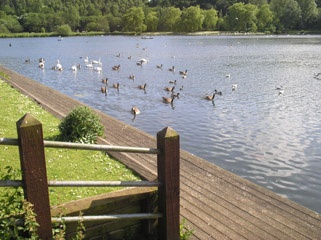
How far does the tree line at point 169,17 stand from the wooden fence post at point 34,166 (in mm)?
121932

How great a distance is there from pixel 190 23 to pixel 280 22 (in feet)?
97.7

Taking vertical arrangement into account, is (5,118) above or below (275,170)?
above

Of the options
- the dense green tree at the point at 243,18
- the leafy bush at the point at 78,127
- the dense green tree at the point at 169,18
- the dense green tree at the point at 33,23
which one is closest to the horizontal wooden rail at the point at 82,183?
the leafy bush at the point at 78,127

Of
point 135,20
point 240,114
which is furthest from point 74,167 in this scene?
→ point 135,20

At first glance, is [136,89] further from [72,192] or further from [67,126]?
[72,192]

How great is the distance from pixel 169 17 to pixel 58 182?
139 metres

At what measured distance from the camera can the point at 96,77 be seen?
32.3 metres

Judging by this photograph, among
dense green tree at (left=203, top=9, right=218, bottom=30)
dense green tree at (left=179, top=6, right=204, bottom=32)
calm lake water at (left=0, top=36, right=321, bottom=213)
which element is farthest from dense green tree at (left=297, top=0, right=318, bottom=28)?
calm lake water at (left=0, top=36, right=321, bottom=213)

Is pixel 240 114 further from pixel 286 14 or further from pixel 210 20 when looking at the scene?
pixel 210 20

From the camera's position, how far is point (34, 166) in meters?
3.54

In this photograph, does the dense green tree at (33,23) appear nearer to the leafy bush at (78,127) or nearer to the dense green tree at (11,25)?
the dense green tree at (11,25)

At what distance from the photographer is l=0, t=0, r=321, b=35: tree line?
117562 millimetres

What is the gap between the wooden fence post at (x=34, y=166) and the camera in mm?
3473

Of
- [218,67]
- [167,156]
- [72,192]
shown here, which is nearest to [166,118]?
[72,192]
